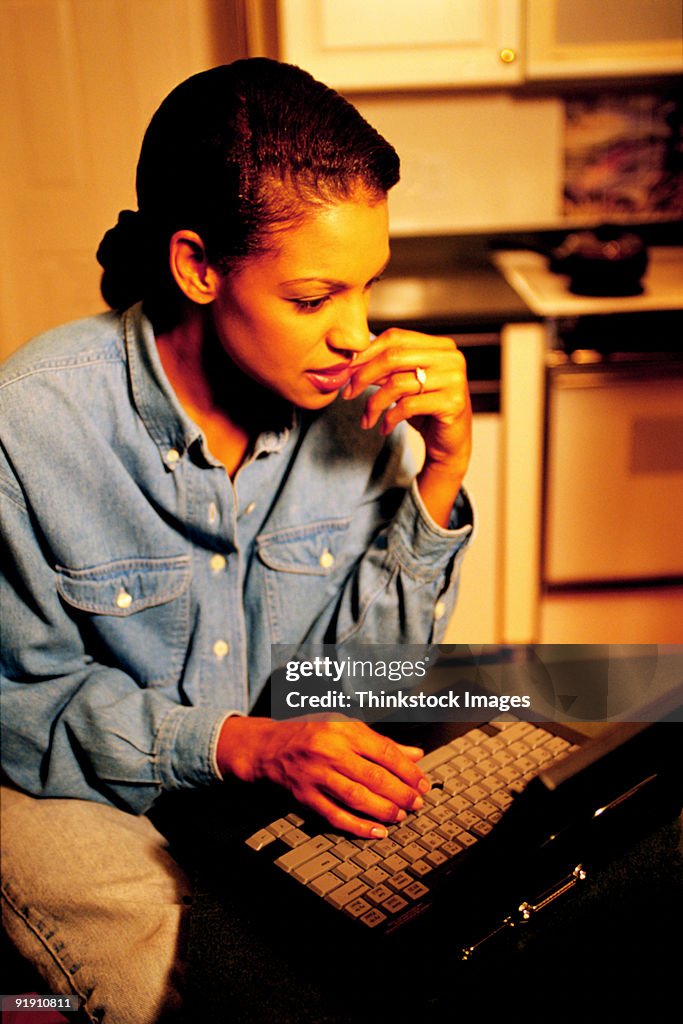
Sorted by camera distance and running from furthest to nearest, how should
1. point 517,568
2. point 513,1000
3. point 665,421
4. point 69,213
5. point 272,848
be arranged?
1. point 517,568
2. point 665,421
3. point 69,213
4. point 272,848
5. point 513,1000

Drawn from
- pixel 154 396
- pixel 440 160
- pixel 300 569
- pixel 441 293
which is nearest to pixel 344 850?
pixel 300 569

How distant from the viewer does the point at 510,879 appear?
1.69 ft

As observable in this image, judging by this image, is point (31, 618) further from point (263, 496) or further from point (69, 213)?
point (69, 213)

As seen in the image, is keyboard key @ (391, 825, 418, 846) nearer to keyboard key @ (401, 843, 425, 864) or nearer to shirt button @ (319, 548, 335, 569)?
keyboard key @ (401, 843, 425, 864)

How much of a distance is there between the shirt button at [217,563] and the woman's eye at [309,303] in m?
0.23

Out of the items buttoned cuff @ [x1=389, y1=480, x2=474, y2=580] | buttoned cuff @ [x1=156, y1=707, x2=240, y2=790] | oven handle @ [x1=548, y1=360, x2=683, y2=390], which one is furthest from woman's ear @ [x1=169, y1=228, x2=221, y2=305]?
oven handle @ [x1=548, y1=360, x2=683, y2=390]

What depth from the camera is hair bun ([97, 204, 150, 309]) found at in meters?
0.71

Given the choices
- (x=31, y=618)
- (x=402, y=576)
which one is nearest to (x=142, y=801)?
(x=31, y=618)

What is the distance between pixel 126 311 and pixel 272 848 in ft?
1.47

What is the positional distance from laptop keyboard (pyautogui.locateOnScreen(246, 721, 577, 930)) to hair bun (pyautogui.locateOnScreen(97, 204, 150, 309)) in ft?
1.42

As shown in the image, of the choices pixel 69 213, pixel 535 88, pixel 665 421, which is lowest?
pixel 665 421

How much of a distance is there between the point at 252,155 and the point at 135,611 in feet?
1.22

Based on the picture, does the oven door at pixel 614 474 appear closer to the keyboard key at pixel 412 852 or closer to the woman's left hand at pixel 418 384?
the woman's left hand at pixel 418 384

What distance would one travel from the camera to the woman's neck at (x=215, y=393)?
2.52 feet
